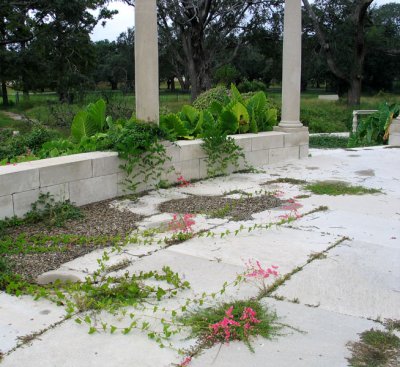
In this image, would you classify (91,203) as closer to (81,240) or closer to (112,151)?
(112,151)

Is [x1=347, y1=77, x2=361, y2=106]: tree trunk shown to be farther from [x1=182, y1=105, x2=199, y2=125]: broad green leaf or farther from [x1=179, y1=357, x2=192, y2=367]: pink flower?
[x1=179, y1=357, x2=192, y2=367]: pink flower

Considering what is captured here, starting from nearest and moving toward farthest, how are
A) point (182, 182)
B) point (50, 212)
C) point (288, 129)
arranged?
point (50, 212)
point (182, 182)
point (288, 129)

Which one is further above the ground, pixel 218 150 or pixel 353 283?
pixel 218 150

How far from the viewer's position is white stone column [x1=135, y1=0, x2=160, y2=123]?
22.6 ft

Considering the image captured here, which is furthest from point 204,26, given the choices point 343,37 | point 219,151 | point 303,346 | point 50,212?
point 303,346

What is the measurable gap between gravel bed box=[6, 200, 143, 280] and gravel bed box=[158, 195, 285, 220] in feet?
1.97

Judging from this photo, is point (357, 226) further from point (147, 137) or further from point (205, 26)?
point (205, 26)

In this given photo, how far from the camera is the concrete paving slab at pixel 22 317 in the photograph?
3025 mm

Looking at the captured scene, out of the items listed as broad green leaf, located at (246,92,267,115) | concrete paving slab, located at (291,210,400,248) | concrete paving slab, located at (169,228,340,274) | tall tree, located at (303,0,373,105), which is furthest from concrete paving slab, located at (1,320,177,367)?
tall tree, located at (303,0,373,105)

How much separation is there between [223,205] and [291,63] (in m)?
4.23

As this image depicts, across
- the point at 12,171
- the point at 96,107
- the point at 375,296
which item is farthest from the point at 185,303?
the point at 96,107

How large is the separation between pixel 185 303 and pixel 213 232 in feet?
5.36

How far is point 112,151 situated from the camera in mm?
6527

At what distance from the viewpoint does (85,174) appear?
237 inches
